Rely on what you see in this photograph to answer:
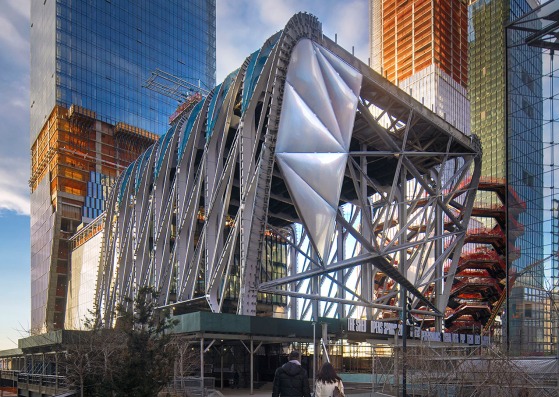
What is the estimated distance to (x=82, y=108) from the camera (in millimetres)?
124375

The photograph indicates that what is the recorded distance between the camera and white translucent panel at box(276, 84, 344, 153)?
144 ft

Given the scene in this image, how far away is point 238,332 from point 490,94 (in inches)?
6122

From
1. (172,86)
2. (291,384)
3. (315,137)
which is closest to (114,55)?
(172,86)

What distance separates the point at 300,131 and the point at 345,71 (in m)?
6.81

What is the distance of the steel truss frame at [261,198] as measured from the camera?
4619 centimetres

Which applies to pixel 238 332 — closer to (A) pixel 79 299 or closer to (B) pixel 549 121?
(B) pixel 549 121

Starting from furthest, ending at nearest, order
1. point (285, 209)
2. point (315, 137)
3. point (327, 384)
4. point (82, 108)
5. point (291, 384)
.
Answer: point (82, 108), point (285, 209), point (315, 137), point (327, 384), point (291, 384)

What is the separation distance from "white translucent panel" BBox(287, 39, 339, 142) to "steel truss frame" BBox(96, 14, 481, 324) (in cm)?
66

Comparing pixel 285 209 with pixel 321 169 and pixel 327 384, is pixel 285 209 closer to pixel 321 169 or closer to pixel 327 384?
pixel 321 169

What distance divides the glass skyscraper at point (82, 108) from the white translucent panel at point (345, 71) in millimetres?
79636

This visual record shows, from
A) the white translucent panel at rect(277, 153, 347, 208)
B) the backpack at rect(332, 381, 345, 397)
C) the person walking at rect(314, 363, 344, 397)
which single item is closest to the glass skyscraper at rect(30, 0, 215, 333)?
the white translucent panel at rect(277, 153, 347, 208)

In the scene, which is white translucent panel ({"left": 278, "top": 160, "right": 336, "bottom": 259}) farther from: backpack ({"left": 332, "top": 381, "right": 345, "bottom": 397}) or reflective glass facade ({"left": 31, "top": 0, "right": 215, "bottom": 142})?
reflective glass facade ({"left": 31, "top": 0, "right": 215, "bottom": 142})

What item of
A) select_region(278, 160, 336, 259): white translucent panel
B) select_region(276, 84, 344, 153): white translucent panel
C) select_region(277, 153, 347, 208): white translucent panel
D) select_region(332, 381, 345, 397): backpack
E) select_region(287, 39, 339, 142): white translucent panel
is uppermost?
select_region(287, 39, 339, 142): white translucent panel

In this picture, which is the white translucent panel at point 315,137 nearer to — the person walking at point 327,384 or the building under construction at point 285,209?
the building under construction at point 285,209
